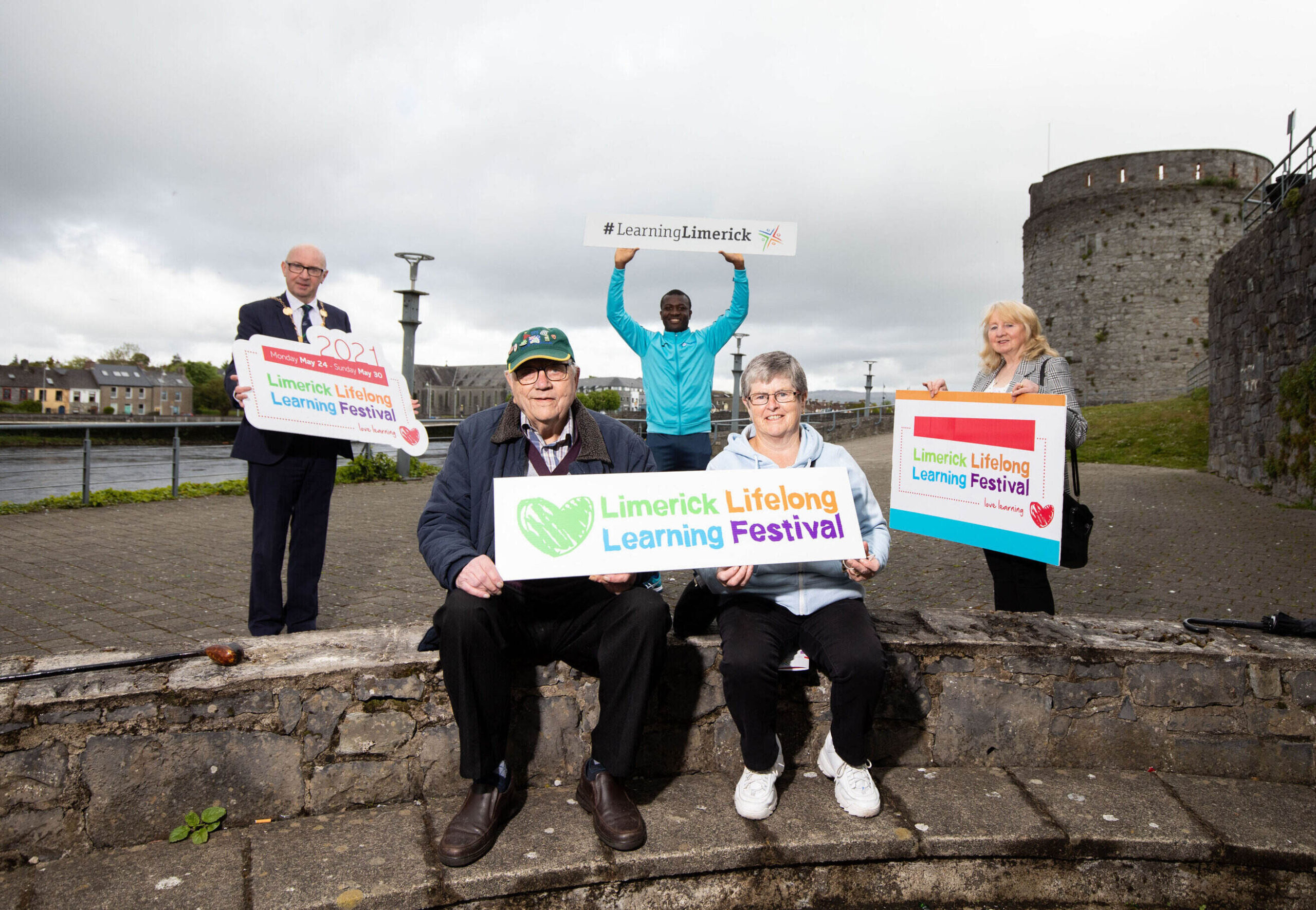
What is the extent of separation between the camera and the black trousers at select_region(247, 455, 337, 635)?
11.9 feet

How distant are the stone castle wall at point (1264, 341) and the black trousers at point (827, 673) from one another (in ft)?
36.1

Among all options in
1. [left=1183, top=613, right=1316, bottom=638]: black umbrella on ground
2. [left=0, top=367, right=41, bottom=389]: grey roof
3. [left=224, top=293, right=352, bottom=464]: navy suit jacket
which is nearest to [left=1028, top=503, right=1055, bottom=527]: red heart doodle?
[left=1183, top=613, right=1316, bottom=638]: black umbrella on ground

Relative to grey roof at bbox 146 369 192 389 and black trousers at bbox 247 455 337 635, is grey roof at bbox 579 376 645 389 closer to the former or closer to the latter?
grey roof at bbox 146 369 192 389

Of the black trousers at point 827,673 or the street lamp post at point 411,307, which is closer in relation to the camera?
the black trousers at point 827,673

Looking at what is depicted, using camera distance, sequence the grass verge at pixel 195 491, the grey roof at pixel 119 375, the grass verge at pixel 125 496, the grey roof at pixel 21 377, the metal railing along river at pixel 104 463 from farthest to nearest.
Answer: the grey roof at pixel 119 375, the grey roof at pixel 21 377, the grass verge at pixel 195 491, the grass verge at pixel 125 496, the metal railing along river at pixel 104 463

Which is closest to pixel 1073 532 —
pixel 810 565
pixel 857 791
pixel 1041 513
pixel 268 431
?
pixel 1041 513

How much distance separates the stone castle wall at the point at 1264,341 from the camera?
35.3ft

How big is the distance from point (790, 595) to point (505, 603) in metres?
0.99

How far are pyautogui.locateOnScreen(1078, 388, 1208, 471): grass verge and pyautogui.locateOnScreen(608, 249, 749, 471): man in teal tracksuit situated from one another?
14016 mm

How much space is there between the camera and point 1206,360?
93.7 ft

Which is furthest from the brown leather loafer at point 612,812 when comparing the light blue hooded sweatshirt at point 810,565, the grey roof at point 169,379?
the grey roof at point 169,379

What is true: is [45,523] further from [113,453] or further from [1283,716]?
[1283,716]

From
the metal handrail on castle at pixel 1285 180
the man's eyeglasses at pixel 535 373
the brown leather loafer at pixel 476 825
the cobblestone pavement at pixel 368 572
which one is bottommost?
the brown leather loafer at pixel 476 825

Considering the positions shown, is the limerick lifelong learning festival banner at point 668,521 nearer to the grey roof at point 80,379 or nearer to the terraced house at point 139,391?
the terraced house at point 139,391
